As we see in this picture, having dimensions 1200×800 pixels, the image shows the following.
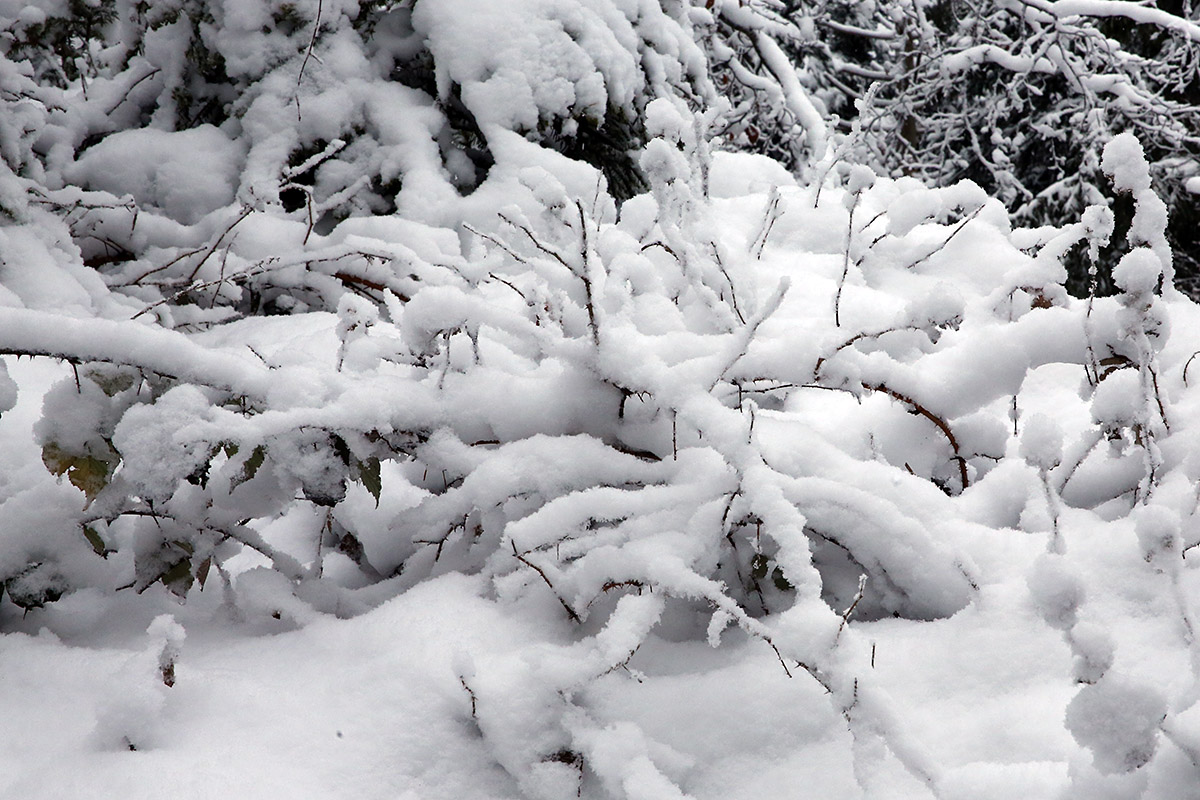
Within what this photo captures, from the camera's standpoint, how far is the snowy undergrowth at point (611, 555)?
0.86m

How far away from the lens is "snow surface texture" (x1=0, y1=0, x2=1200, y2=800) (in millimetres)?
858

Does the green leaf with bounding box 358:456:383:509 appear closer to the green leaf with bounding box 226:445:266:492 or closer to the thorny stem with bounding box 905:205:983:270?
the green leaf with bounding box 226:445:266:492

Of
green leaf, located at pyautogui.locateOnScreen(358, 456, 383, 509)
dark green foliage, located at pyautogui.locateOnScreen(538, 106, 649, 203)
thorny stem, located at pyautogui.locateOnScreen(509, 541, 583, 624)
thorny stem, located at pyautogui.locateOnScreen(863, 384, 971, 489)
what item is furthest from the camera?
dark green foliage, located at pyautogui.locateOnScreen(538, 106, 649, 203)

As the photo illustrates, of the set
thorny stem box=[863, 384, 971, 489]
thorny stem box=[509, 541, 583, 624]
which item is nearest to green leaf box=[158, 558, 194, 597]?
thorny stem box=[509, 541, 583, 624]

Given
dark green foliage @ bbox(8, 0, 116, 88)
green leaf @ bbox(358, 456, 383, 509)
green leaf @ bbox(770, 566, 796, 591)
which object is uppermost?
dark green foliage @ bbox(8, 0, 116, 88)

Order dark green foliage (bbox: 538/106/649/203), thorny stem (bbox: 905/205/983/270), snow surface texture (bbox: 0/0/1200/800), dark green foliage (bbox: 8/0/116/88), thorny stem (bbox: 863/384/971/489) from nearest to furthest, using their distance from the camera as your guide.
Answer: snow surface texture (bbox: 0/0/1200/800) → thorny stem (bbox: 863/384/971/489) → thorny stem (bbox: 905/205/983/270) → dark green foliage (bbox: 8/0/116/88) → dark green foliage (bbox: 538/106/649/203)

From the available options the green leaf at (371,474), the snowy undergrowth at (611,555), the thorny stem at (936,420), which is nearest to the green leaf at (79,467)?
the snowy undergrowth at (611,555)

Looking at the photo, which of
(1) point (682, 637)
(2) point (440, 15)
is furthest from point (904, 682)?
(2) point (440, 15)

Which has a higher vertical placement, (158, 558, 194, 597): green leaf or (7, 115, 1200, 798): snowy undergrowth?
(7, 115, 1200, 798): snowy undergrowth

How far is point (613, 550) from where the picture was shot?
103 cm

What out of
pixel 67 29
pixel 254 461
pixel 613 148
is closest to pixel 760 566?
pixel 254 461

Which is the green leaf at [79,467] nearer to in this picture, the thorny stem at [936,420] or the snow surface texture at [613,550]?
the snow surface texture at [613,550]

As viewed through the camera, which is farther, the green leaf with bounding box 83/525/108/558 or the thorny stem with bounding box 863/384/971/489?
the thorny stem with bounding box 863/384/971/489

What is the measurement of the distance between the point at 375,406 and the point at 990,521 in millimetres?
902
